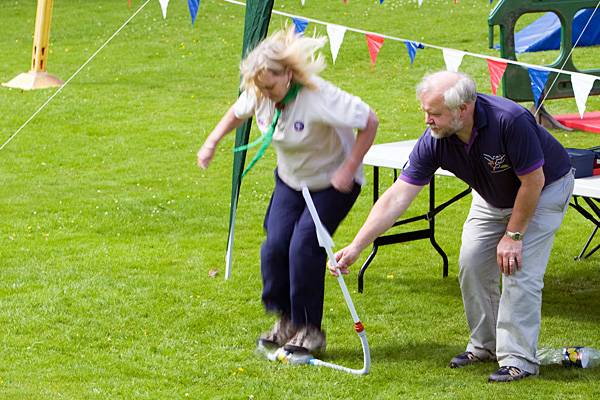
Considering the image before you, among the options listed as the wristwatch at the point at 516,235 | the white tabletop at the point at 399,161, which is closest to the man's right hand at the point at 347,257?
the wristwatch at the point at 516,235

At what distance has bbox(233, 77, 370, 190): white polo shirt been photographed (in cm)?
497

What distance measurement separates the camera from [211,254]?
740cm

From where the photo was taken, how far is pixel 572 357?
5266mm

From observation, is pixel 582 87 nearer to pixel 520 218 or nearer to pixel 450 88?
pixel 520 218

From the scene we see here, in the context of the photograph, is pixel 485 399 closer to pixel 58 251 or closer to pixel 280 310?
pixel 280 310

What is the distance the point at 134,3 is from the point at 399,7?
4.84 meters

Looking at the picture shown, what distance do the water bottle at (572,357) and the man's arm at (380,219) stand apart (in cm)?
99

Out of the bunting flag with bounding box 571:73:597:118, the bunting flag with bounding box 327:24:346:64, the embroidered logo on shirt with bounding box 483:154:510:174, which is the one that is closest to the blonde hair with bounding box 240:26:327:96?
the embroidered logo on shirt with bounding box 483:154:510:174

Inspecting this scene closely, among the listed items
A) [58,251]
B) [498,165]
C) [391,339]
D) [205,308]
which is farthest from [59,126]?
[498,165]

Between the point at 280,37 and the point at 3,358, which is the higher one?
the point at 280,37

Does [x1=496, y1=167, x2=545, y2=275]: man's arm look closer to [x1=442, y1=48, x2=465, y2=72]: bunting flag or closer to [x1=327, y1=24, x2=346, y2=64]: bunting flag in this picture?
[x1=442, y1=48, x2=465, y2=72]: bunting flag

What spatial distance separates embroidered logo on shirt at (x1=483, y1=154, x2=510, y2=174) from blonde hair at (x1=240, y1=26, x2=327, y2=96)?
813 millimetres

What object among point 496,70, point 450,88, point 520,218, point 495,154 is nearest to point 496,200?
point 520,218

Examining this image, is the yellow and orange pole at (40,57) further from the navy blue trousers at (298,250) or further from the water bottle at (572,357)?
the water bottle at (572,357)
